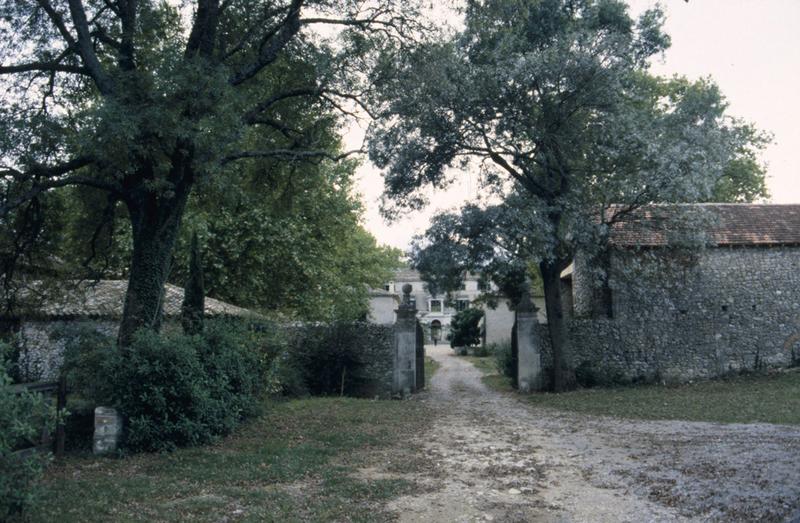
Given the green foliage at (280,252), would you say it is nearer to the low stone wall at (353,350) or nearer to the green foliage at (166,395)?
the low stone wall at (353,350)

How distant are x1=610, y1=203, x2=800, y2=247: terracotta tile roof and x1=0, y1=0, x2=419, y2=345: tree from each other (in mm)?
9341

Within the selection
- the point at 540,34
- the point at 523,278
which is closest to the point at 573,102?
the point at 540,34

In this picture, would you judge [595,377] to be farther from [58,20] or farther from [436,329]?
[436,329]

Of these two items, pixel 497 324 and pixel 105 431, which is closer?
pixel 105 431

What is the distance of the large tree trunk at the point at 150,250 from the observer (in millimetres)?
11773

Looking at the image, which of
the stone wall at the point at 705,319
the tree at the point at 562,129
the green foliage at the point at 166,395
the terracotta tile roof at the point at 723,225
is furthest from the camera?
the stone wall at the point at 705,319

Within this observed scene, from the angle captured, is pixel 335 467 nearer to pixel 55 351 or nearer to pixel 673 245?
pixel 673 245

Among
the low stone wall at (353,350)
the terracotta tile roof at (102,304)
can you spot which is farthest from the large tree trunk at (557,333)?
the terracotta tile roof at (102,304)

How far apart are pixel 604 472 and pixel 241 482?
4760 mm

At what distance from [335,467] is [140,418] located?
3.51 meters

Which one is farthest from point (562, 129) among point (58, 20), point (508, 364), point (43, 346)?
point (43, 346)

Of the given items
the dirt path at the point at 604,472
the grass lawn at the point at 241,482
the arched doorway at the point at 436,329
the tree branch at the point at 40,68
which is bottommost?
the dirt path at the point at 604,472

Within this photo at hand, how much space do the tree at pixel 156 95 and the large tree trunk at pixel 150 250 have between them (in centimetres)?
2

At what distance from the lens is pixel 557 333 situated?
19.0 m
